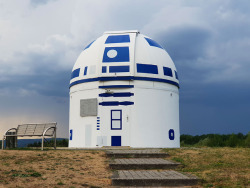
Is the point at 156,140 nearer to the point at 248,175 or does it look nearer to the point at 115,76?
the point at 115,76

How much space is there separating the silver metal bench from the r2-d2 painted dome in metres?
4.93

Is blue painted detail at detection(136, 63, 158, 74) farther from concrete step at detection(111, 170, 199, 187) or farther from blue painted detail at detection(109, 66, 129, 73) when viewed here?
concrete step at detection(111, 170, 199, 187)

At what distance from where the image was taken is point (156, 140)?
20141 mm

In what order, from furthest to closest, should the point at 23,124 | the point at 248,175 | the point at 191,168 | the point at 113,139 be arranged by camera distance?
the point at 113,139 → the point at 23,124 → the point at 191,168 → the point at 248,175

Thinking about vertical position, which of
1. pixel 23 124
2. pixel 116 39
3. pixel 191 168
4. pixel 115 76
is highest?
pixel 116 39

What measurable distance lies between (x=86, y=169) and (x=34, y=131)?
6427 millimetres

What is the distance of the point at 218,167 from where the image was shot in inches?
403

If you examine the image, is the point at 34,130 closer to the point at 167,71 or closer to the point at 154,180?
the point at 154,180

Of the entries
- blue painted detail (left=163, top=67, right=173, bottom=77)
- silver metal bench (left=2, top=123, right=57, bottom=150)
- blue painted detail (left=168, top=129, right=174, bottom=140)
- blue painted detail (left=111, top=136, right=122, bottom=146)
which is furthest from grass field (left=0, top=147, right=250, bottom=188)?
blue painted detail (left=163, top=67, right=173, bottom=77)

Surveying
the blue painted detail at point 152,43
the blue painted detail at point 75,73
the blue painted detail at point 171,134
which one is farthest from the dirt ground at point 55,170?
the blue painted detail at point 152,43

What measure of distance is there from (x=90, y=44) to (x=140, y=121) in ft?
22.1

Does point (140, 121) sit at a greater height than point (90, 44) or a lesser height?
lesser

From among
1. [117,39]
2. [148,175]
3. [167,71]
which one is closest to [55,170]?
[148,175]

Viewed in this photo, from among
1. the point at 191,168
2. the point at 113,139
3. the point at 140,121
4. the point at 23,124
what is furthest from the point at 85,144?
the point at 191,168
